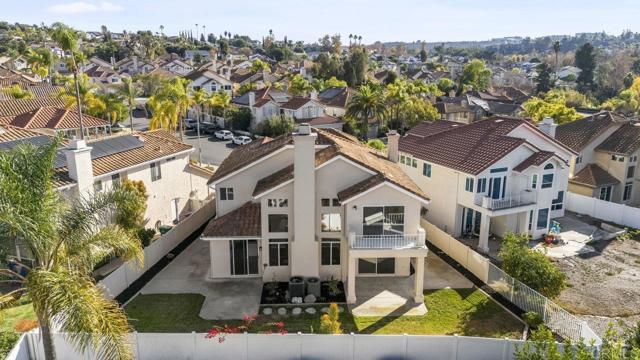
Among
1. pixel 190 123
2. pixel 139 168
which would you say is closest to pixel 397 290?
pixel 139 168

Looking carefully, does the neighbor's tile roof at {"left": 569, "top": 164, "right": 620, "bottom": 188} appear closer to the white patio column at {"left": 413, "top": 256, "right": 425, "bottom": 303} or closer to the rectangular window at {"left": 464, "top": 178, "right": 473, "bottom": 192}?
the rectangular window at {"left": 464, "top": 178, "right": 473, "bottom": 192}

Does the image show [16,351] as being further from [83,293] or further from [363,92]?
[363,92]

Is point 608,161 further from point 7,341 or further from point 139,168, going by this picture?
point 7,341

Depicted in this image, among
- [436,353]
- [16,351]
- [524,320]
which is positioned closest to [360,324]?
[436,353]

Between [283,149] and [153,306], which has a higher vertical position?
[283,149]

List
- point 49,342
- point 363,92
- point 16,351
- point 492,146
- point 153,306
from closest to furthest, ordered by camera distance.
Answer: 1. point 49,342
2. point 16,351
3. point 153,306
4. point 492,146
5. point 363,92

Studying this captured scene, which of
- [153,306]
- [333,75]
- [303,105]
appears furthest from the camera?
[333,75]

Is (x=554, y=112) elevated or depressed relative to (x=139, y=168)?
elevated

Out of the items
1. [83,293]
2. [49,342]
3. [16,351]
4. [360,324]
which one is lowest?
[360,324]
